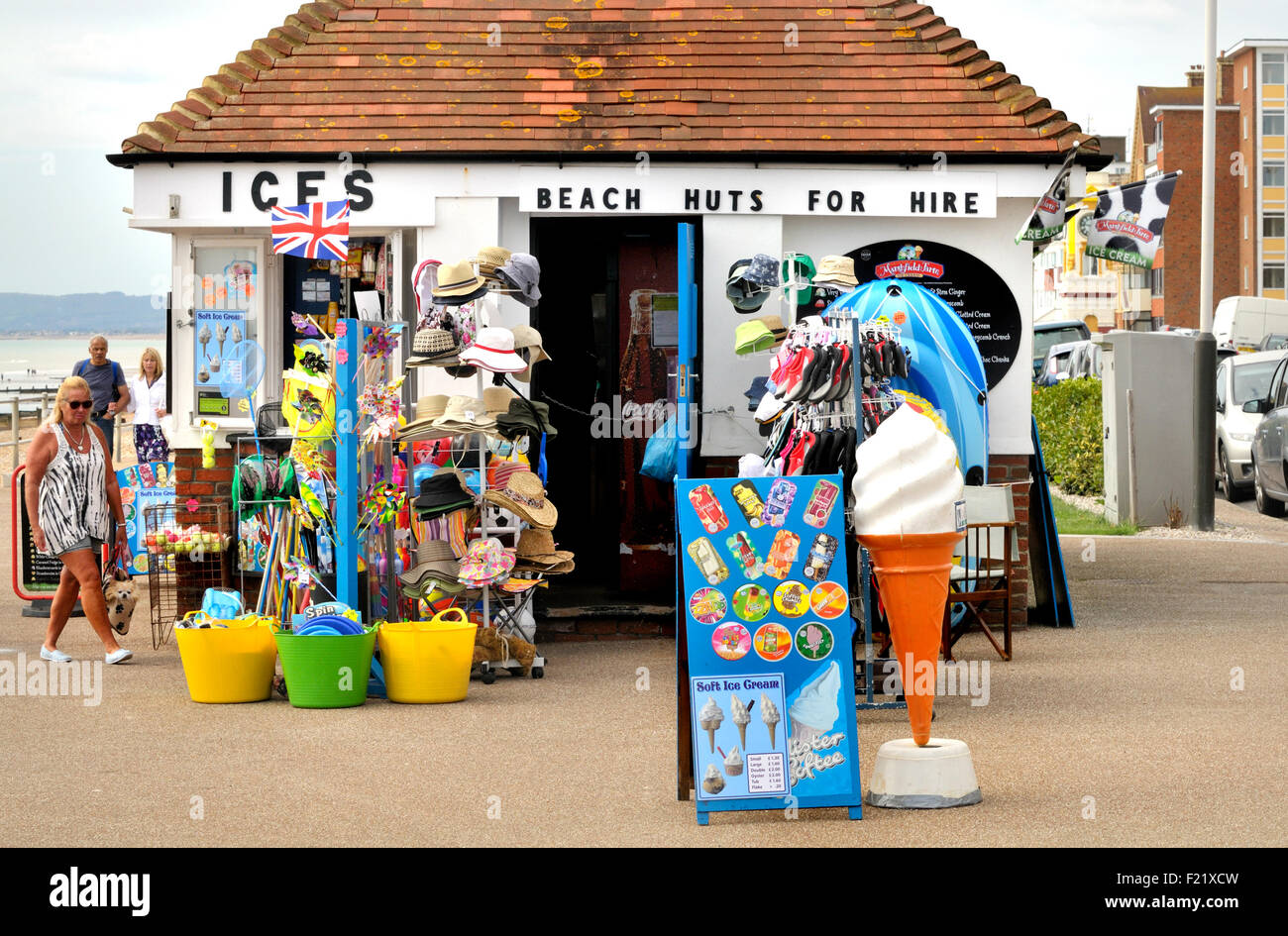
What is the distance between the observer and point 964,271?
37.1 feet

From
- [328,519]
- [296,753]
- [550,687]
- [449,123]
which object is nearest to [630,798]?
[296,753]

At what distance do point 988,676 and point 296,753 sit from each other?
4.05m

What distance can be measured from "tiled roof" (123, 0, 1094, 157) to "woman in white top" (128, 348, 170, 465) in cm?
285

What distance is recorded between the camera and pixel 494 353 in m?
9.39

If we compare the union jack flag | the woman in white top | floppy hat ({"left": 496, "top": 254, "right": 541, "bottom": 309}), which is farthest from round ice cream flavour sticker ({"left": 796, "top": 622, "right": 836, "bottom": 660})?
the woman in white top

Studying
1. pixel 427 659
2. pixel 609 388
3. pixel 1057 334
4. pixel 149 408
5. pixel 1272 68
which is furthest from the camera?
pixel 1272 68

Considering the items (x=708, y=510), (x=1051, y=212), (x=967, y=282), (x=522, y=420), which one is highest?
(x=1051, y=212)

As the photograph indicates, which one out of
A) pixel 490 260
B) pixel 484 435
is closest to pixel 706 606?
pixel 484 435

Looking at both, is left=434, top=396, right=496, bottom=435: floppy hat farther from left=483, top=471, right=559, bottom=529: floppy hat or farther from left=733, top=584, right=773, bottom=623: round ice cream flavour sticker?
left=733, top=584, right=773, bottom=623: round ice cream flavour sticker

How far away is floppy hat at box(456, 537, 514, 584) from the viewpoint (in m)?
9.30

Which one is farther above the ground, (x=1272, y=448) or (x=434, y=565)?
(x=1272, y=448)

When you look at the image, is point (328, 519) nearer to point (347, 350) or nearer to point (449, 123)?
point (347, 350)

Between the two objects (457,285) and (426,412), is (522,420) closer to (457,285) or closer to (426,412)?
(426,412)

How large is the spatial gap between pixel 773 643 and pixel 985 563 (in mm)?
4402
